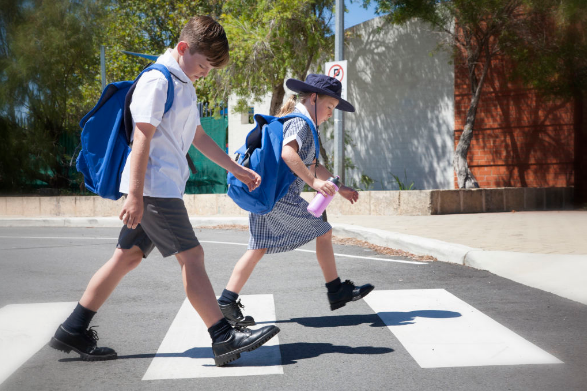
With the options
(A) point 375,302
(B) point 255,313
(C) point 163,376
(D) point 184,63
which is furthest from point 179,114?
(A) point 375,302

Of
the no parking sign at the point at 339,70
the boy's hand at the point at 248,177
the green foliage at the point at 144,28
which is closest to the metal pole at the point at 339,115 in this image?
the no parking sign at the point at 339,70

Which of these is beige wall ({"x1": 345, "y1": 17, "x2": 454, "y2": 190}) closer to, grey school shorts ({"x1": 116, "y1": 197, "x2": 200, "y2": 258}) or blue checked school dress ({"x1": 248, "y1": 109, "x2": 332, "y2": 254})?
blue checked school dress ({"x1": 248, "y1": 109, "x2": 332, "y2": 254})

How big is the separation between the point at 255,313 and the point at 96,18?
17.8 meters

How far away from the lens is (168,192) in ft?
11.2

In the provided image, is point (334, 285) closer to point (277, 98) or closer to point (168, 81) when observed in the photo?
point (168, 81)

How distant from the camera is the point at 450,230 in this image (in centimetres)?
968

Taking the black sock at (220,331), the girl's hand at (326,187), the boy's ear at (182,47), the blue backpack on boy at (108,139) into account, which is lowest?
the black sock at (220,331)

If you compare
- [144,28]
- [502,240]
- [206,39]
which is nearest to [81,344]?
[206,39]

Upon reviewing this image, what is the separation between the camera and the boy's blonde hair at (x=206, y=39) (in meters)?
3.43

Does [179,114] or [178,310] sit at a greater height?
[179,114]

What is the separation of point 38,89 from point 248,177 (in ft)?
57.2

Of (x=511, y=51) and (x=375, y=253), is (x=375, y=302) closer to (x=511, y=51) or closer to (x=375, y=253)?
(x=375, y=253)

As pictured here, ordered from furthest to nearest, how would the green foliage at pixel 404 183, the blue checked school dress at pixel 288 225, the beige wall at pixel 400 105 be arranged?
the green foliage at pixel 404 183 → the beige wall at pixel 400 105 → the blue checked school dress at pixel 288 225

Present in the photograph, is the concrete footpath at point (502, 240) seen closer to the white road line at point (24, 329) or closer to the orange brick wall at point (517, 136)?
the orange brick wall at point (517, 136)
